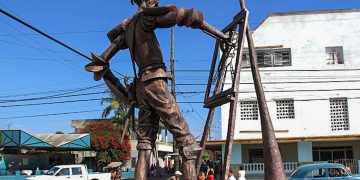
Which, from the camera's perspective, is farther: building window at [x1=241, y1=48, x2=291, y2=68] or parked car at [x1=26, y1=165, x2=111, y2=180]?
Answer: building window at [x1=241, y1=48, x2=291, y2=68]

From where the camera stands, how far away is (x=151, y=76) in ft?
16.3

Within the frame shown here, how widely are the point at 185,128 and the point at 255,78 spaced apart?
1.57 meters

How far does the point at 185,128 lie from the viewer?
5.01m

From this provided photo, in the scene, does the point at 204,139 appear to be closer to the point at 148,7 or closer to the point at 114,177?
the point at 148,7

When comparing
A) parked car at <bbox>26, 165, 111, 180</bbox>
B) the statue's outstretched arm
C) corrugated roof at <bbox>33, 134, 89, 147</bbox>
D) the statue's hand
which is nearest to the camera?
the statue's outstretched arm

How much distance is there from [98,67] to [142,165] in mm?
1122

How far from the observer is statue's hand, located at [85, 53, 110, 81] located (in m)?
5.22

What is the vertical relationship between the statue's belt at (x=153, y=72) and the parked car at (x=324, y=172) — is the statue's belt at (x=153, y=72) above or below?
above

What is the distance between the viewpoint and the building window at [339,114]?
25.1 metres

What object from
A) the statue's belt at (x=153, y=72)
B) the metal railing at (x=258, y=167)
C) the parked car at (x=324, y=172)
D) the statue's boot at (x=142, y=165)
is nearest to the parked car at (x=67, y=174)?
the metal railing at (x=258, y=167)

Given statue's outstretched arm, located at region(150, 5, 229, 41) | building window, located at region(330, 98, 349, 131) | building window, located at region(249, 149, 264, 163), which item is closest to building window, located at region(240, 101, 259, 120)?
building window, located at region(249, 149, 264, 163)

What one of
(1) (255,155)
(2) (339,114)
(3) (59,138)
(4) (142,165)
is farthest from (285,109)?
(4) (142,165)

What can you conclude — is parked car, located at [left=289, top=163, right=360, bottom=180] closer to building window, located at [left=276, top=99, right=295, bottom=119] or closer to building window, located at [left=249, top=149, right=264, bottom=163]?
building window, located at [left=276, top=99, right=295, bottom=119]

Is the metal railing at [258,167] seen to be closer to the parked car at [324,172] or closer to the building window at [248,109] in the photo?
the building window at [248,109]
